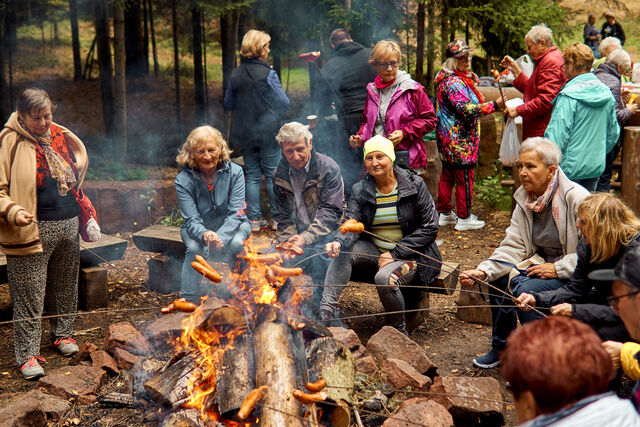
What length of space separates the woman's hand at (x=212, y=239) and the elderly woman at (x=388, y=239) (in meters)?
1.02

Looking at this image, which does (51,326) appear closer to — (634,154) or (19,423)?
(19,423)

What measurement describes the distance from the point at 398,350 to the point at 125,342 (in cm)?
222

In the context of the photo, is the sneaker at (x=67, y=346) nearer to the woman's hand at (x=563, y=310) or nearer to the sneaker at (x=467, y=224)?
the woman's hand at (x=563, y=310)

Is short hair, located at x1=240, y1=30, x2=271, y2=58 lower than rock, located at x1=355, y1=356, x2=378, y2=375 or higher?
higher

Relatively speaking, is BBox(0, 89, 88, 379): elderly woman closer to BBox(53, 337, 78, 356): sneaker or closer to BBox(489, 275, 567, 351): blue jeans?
BBox(53, 337, 78, 356): sneaker

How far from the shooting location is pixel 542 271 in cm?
460

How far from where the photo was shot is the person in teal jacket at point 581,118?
596 cm

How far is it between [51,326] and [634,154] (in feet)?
22.2

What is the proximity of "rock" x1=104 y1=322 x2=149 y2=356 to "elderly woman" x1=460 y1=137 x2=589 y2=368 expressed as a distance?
2666 millimetres

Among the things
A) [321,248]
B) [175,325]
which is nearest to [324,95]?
[321,248]

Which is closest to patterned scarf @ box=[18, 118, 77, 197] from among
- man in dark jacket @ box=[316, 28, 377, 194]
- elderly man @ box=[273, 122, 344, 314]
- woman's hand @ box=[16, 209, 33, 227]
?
woman's hand @ box=[16, 209, 33, 227]

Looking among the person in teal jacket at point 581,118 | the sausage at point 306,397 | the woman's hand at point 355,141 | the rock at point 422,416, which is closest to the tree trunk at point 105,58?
the woman's hand at point 355,141

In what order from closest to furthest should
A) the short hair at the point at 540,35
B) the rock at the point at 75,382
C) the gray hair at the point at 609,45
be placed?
the rock at the point at 75,382, the short hair at the point at 540,35, the gray hair at the point at 609,45

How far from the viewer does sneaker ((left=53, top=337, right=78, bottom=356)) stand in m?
5.31
